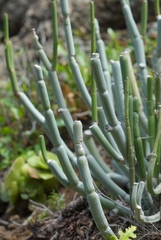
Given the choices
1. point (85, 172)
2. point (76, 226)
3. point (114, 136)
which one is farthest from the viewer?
point (76, 226)

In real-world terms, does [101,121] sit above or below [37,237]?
above

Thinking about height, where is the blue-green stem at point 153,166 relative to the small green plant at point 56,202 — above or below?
above

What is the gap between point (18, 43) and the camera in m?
3.00

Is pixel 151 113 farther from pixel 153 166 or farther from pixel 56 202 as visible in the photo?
pixel 56 202

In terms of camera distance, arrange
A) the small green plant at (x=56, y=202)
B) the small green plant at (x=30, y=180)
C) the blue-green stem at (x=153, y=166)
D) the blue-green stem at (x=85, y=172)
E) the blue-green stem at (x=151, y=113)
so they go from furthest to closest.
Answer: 1. the small green plant at (x=30, y=180)
2. the small green plant at (x=56, y=202)
3. the blue-green stem at (x=151, y=113)
4. the blue-green stem at (x=153, y=166)
5. the blue-green stem at (x=85, y=172)

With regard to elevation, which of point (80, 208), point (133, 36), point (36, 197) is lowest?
point (36, 197)

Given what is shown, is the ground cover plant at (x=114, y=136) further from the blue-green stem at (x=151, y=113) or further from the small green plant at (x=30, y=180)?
the small green plant at (x=30, y=180)

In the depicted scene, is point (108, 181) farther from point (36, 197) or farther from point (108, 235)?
point (36, 197)

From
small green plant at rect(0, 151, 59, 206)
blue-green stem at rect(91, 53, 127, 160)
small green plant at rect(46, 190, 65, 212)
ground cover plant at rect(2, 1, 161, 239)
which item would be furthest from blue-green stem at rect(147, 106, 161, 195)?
small green plant at rect(0, 151, 59, 206)

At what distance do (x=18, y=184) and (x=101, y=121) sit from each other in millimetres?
672

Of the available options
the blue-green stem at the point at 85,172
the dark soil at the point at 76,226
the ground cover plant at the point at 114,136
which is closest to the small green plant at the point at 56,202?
the dark soil at the point at 76,226

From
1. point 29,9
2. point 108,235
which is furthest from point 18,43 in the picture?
point 108,235

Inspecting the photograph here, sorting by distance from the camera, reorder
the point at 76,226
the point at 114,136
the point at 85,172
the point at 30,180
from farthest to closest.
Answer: the point at 30,180 → the point at 76,226 → the point at 114,136 → the point at 85,172

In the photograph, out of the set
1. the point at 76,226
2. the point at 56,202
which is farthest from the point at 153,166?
the point at 56,202
